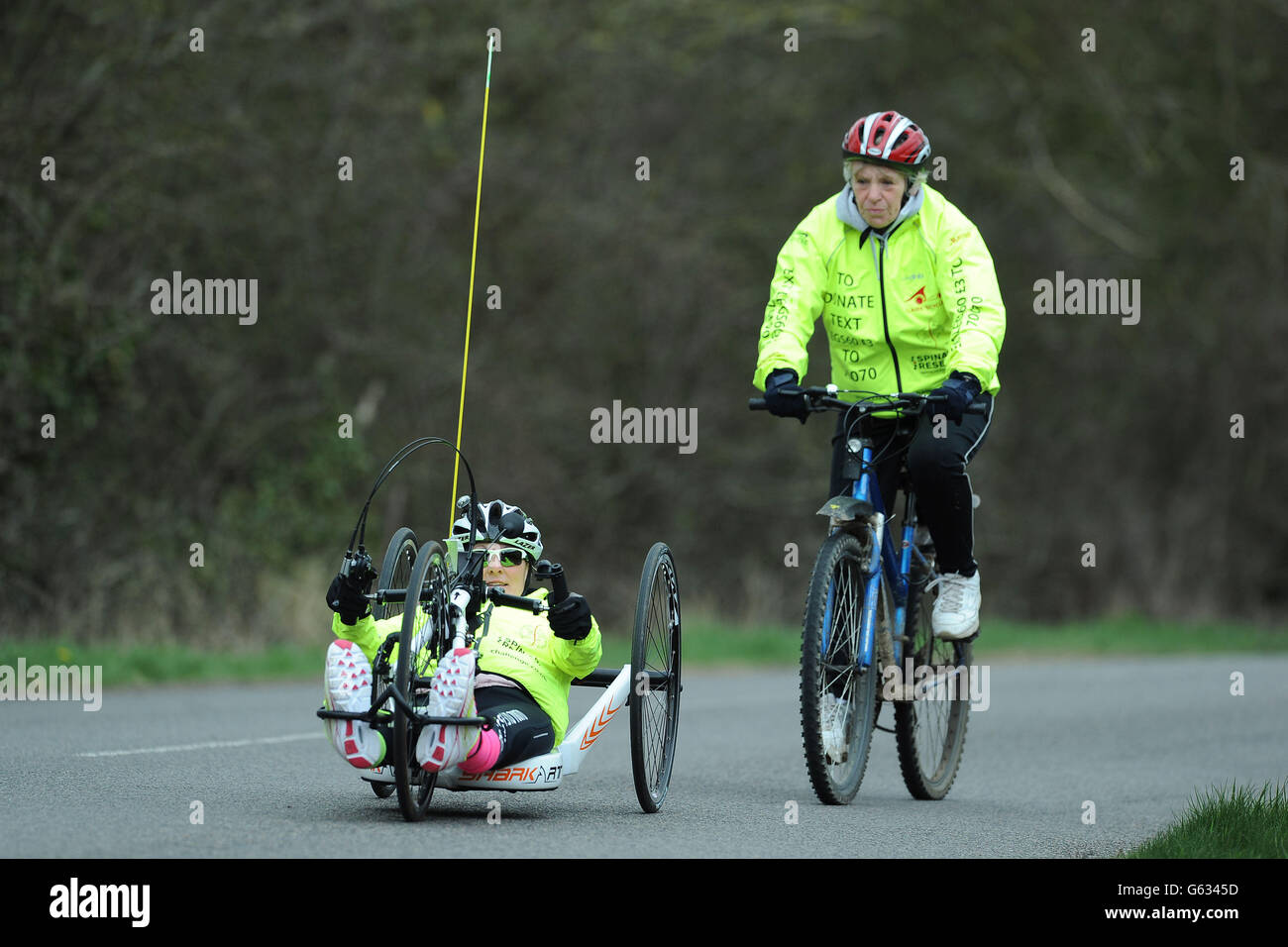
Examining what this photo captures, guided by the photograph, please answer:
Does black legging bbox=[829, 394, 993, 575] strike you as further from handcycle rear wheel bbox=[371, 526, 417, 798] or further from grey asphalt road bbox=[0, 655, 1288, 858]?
handcycle rear wheel bbox=[371, 526, 417, 798]

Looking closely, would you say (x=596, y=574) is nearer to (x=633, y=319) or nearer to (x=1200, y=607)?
(x=633, y=319)

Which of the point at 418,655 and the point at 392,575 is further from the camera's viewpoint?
the point at 392,575

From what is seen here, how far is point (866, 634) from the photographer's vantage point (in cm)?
823

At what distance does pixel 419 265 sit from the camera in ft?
78.5

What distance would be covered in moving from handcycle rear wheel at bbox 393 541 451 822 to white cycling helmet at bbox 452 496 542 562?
17.1 inches

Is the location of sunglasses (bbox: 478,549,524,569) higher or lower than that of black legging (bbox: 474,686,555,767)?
higher

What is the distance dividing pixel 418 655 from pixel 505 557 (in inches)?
33.4

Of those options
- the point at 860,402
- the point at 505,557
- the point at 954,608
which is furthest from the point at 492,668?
the point at 954,608

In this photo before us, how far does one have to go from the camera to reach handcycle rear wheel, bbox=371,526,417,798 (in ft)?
23.0

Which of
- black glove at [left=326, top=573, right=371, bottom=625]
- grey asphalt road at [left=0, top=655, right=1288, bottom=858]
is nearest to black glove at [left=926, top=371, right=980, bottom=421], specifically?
grey asphalt road at [left=0, top=655, right=1288, bottom=858]

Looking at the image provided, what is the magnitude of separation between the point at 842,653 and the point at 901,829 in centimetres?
82

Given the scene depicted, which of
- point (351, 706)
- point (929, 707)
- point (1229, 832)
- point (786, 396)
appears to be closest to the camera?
point (351, 706)

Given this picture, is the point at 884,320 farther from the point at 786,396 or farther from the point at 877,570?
the point at 877,570
